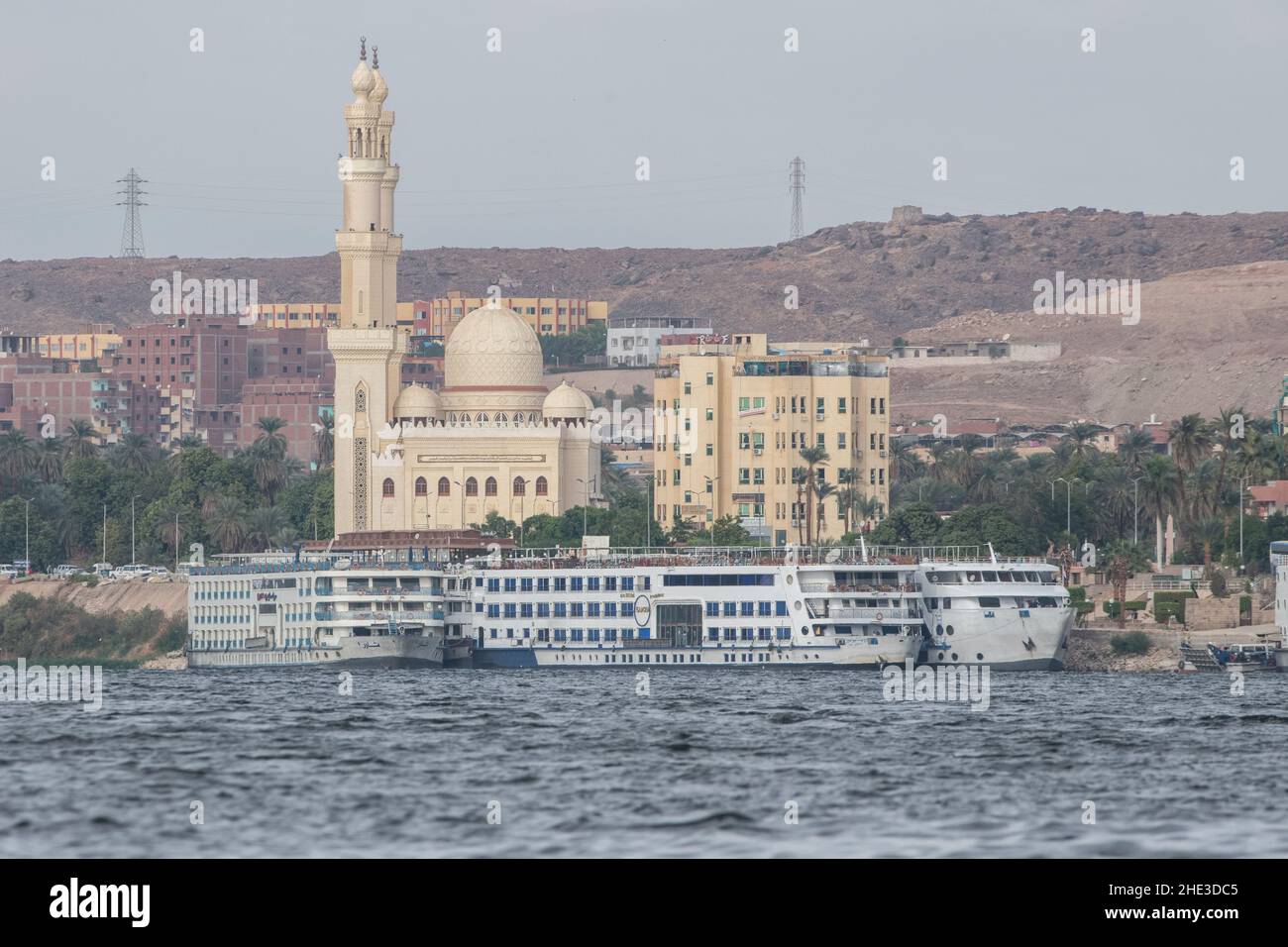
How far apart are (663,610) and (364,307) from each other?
52602 millimetres

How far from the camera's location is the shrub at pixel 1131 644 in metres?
144

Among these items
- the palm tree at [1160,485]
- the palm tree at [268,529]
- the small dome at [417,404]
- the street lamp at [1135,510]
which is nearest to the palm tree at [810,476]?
the street lamp at [1135,510]

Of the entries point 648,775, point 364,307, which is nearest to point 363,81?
point 364,307

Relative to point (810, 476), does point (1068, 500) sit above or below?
below

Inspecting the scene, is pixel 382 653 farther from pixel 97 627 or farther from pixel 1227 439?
pixel 1227 439

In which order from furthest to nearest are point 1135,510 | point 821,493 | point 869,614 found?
point 821,493, point 1135,510, point 869,614

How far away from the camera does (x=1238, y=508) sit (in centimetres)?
17125

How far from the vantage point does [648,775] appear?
72750mm

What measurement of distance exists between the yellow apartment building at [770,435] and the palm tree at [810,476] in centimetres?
42

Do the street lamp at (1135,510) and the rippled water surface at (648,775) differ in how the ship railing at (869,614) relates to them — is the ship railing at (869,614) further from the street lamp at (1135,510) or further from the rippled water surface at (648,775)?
the street lamp at (1135,510)

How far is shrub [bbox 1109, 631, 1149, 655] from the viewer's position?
144m

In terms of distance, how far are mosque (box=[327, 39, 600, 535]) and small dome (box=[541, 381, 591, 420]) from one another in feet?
2.33

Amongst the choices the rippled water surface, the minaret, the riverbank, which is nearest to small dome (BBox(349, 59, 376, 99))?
the minaret
